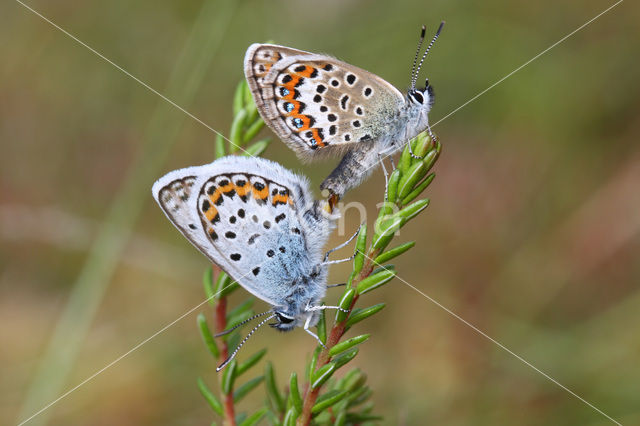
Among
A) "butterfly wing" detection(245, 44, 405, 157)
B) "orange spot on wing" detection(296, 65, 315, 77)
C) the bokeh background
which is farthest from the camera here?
the bokeh background

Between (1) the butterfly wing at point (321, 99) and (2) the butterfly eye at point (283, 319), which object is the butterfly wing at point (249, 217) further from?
(1) the butterfly wing at point (321, 99)

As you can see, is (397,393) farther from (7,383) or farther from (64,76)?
(64,76)

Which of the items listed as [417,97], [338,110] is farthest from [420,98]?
[338,110]

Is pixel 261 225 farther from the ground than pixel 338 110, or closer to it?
closer to it

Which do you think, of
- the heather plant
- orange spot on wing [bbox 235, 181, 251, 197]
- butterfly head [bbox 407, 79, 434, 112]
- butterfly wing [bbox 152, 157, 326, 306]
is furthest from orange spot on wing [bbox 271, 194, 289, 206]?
butterfly head [bbox 407, 79, 434, 112]

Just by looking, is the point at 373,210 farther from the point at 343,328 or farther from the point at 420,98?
the point at 343,328

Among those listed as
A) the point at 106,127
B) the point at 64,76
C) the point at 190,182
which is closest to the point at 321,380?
the point at 190,182

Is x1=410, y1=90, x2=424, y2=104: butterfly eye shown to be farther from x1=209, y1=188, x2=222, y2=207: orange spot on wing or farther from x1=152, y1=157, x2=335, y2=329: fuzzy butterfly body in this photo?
x1=209, y1=188, x2=222, y2=207: orange spot on wing

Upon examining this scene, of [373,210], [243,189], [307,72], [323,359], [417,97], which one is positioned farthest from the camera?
[373,210]
